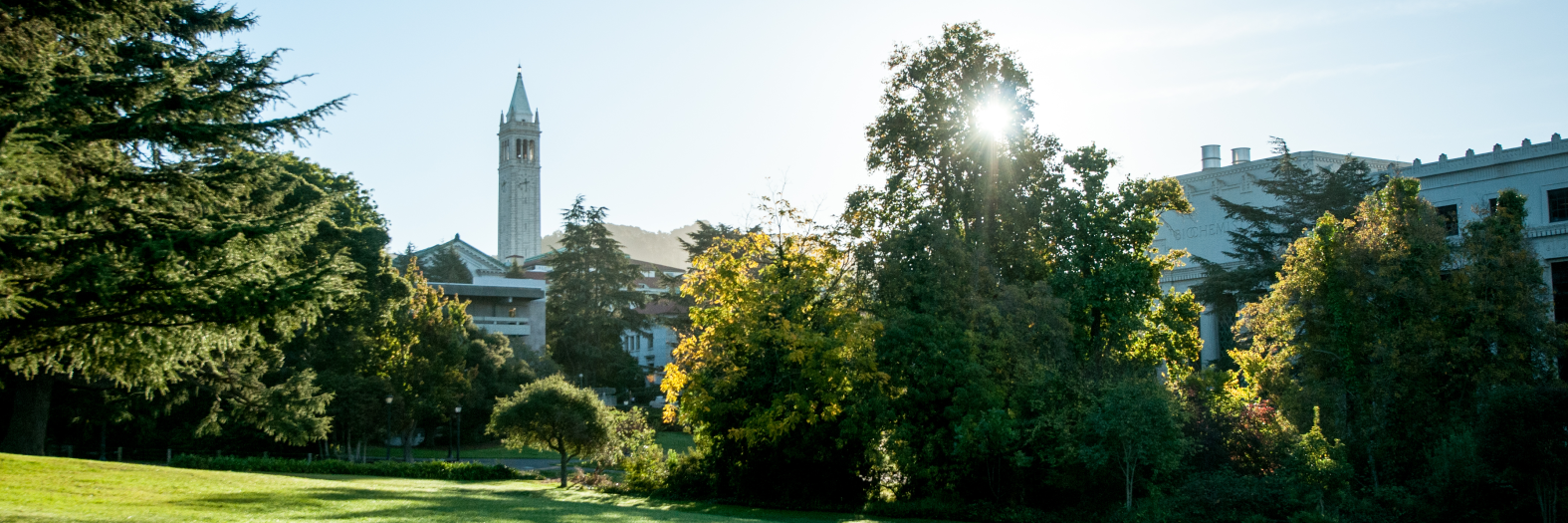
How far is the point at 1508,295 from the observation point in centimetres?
2320

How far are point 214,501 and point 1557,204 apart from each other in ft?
123

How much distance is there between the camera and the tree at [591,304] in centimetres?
6419

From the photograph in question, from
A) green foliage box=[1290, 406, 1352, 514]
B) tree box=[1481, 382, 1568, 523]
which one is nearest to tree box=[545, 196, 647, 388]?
green foliage box=[1290, 406, 1352, 514]

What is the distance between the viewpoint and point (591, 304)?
6631 cm

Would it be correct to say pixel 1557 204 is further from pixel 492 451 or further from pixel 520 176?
pixel 520 176

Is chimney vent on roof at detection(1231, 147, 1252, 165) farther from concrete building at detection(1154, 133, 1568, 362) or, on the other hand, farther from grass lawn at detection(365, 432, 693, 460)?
grass lawn at detection(365, 432, 693, 460)

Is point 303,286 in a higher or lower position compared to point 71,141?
lower

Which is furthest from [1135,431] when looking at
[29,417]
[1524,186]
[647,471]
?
[29,417]

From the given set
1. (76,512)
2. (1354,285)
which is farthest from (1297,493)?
(76,512)

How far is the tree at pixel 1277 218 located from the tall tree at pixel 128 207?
107 ft

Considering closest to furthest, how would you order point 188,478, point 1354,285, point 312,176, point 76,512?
1. point 76,512
2. point 188,478
3. point 1354,285
4. point 312,176

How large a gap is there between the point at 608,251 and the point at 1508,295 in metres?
51.6

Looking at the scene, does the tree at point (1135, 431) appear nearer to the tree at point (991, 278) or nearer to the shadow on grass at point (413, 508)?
the tree at point (991, 278)

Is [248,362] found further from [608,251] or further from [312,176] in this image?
[608,251]
